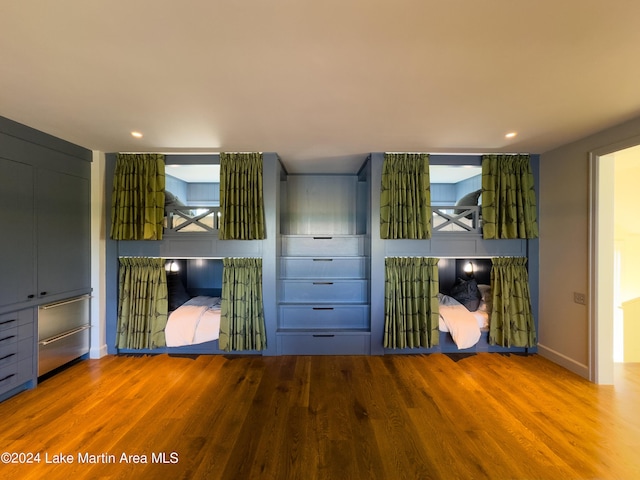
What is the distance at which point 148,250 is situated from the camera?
343 cm

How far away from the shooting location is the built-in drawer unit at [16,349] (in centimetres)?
239

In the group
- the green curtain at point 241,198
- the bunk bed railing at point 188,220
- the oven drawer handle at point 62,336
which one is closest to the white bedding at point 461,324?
the green curtain at point 241,198

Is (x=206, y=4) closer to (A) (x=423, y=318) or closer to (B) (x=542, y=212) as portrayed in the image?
(A) (x=423, y=318)

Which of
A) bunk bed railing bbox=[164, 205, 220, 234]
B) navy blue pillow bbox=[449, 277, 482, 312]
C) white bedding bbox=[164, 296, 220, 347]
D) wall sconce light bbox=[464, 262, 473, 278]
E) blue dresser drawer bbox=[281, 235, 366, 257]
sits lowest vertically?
white bedding bbox=[164, 296, 220, 347]

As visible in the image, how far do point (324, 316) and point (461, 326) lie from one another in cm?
165

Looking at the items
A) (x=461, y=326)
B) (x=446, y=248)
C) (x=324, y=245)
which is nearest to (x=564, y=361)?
(x=461, y=326)

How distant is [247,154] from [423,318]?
2911 mm

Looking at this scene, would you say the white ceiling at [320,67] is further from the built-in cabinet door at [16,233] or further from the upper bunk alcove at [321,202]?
the upper bunk alcove at [321,202]

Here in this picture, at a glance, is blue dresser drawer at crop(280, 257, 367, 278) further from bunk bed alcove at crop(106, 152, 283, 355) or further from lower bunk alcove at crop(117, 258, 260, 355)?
lower bunk alcove at crop(117, 258, 260, 355)

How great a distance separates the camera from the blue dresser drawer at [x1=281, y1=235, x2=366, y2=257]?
3.82m

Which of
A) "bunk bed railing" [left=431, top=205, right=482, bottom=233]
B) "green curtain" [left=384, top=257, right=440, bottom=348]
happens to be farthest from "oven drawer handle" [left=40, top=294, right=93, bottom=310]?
"bunk bed railing" [left=431, top=205, right=482, bottom=233]

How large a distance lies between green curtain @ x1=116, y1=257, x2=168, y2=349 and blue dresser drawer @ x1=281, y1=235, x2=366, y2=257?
5.19ft

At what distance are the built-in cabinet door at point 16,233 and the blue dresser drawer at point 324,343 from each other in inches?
97.6

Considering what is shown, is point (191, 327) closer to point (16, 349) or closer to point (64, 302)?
point (64, 302)
